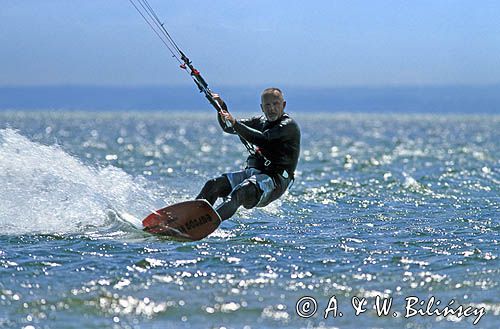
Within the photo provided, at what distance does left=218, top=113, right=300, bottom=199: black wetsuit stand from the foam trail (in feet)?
6.03

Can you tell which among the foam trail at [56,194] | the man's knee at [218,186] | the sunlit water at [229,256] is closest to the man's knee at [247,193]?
the man's knee at [218,186]

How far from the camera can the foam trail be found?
1257 cm

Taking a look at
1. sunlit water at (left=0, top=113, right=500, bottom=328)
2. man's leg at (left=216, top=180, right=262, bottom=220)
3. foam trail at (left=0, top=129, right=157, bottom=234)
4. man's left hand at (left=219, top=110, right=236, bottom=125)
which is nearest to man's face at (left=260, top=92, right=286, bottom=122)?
man's left hand at (left=219, top=110, right=236, bottom=125)

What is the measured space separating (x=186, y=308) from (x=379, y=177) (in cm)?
1550

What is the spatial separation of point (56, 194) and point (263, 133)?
144 inches

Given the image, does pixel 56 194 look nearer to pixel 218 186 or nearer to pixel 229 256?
pixel 218 186

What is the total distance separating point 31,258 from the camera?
10.4 metres

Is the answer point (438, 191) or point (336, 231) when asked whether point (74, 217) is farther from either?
point (438, 191)

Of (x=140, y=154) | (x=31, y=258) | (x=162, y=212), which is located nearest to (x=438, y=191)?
(x=162, y=212)

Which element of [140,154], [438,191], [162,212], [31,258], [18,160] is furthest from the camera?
[140,154]

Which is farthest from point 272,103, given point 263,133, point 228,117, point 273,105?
point 228,117

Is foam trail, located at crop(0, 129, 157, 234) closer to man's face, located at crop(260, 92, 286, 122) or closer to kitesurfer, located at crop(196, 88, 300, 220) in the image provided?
kitesurfer, located at crop(196, 88, 300, 220)

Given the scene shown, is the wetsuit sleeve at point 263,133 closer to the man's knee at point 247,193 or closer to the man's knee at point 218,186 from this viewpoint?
the man's knee at point 247,193

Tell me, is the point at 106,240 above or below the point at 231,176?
below
